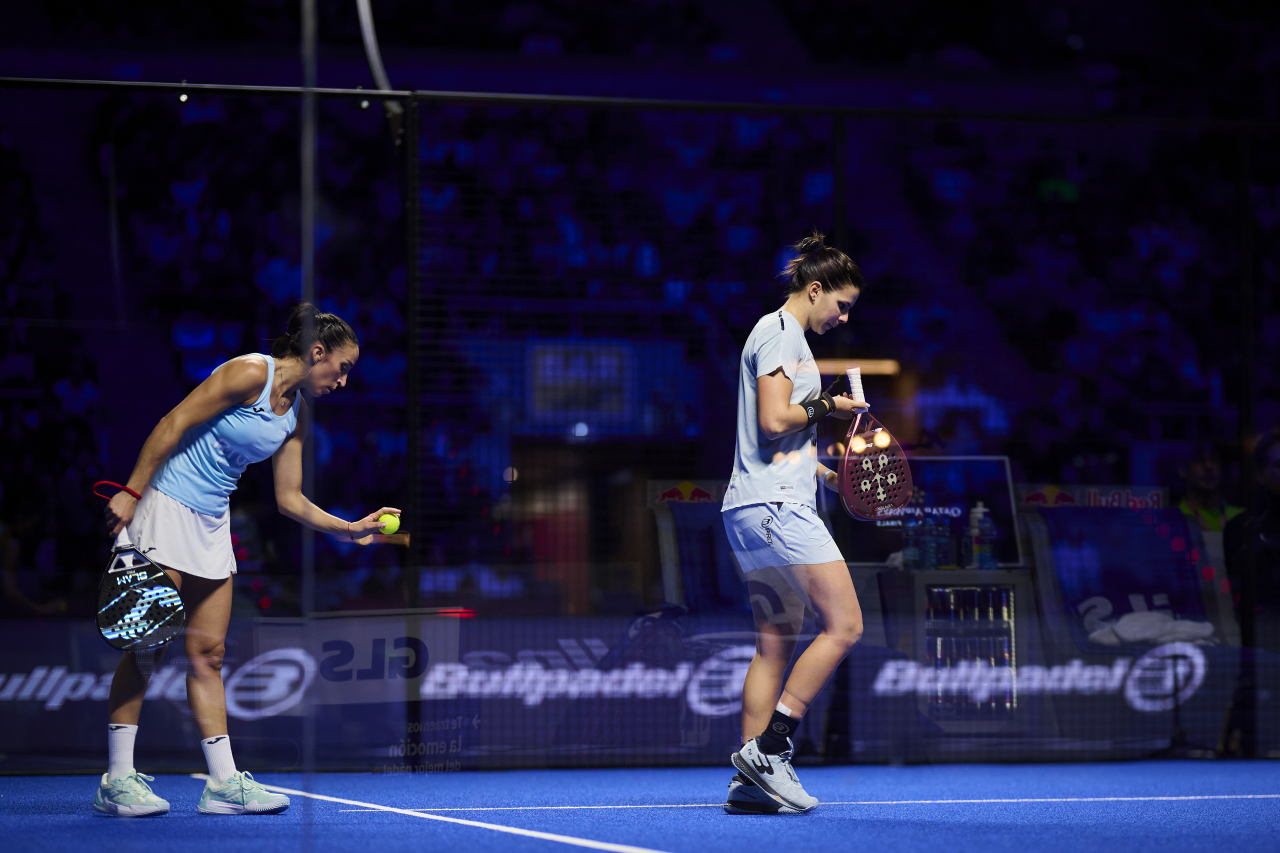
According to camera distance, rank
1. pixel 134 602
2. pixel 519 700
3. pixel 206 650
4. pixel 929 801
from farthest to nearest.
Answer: pixel 519 700 < pixel 929 801 < pixel 206 650 < pixel 134 602

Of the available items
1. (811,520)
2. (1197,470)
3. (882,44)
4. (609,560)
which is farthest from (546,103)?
(1197,470)

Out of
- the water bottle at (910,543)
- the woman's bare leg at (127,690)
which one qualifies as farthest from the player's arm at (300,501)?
the water bottle at (910,543)

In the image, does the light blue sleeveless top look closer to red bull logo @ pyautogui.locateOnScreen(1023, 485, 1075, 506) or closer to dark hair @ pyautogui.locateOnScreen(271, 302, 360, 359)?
dark hair @ pyautogui.locateOnScreen(271, 302, 360, 359)

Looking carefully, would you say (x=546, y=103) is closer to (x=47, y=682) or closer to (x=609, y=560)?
(x=609, y=560)

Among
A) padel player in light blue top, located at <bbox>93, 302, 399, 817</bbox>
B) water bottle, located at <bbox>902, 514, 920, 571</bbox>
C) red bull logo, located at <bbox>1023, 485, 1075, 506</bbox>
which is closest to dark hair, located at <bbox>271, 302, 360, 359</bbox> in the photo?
padel player in light blue top, located at <bbox>93, 302, 399, 817</bbox>

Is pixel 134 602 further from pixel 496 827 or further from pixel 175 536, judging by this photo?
pixel 496 827

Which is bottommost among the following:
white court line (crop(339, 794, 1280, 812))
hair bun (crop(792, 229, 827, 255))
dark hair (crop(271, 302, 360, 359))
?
white court line (crop(339, 794, 1280, 812))

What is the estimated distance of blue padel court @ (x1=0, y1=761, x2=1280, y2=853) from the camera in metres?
3.81

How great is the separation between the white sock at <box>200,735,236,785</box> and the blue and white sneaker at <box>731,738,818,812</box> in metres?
1.62

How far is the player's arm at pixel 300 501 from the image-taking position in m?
4.32

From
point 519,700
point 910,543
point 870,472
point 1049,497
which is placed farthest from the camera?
point 1049,497

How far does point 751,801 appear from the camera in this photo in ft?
14.1

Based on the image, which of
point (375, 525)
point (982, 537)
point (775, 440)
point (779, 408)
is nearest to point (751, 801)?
point (775, 440)

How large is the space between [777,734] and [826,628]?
14.5 inches
